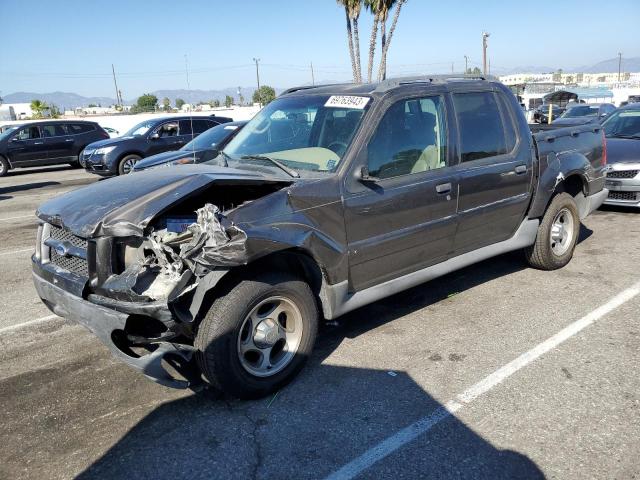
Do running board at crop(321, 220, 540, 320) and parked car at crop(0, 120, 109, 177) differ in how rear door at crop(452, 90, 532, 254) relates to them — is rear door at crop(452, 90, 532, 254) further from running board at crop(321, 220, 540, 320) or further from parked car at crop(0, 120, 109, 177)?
parked car at crop(0, 120, 109, 177)

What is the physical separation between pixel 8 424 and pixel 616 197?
8552 millimetres

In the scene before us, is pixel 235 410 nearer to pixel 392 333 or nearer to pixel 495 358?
pixel 392 333

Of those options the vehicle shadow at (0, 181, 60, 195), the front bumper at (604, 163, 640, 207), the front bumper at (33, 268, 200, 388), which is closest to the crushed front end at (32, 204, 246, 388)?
the front bumper at (33, 268, 200, 388)

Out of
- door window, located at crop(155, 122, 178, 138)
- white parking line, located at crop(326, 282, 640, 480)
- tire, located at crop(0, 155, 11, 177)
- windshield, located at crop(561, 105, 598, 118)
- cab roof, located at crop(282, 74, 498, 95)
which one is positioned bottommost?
white parking line, located at crop(326, 282, 640, 480)

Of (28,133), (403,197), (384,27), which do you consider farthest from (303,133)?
(384,27)

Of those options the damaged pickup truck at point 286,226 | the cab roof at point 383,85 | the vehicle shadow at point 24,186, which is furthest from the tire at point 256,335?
the vehicle shadow at point 24,186

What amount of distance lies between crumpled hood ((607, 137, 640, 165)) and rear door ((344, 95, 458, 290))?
208 inches

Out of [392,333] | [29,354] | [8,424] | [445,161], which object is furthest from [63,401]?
[445,161]

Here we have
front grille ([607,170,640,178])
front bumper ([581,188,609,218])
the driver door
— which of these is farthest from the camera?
the driver door

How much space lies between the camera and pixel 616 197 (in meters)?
8.39

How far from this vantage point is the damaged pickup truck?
3094mm

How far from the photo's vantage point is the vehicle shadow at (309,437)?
276 cm

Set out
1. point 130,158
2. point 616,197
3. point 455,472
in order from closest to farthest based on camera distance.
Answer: point 455,472, point 616,197, point 130,158

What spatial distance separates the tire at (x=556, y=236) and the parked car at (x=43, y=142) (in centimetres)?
1743
